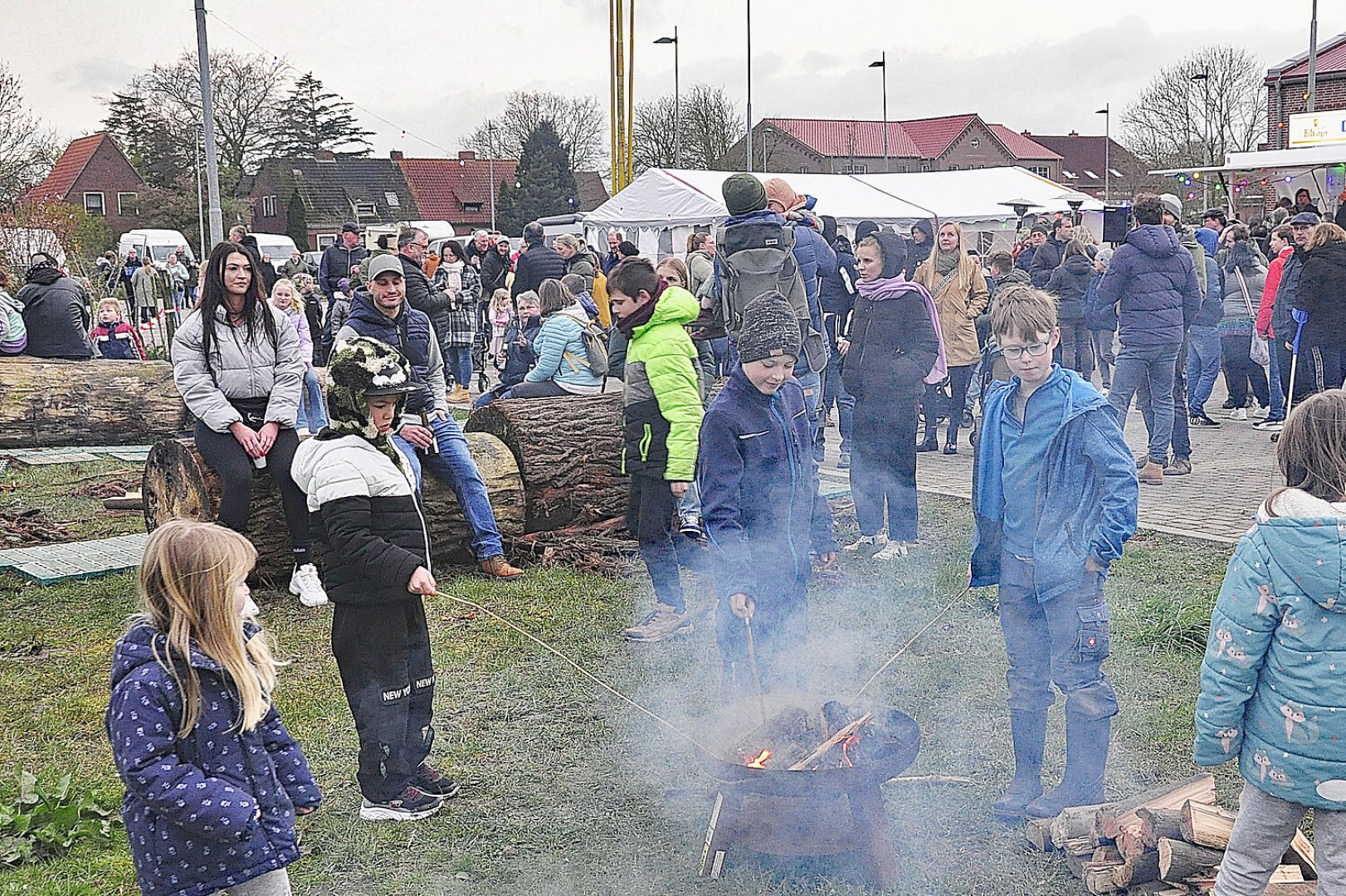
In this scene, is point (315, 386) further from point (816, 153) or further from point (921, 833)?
point (816, 153)

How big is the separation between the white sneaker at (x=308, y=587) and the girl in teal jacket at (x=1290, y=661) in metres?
4.86

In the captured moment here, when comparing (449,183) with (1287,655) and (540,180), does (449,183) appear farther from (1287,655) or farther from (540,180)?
(1287,655)

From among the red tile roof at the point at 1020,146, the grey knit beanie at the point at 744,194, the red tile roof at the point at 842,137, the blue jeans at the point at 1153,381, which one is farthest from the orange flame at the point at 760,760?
the red tile roof at the point at 1020,146

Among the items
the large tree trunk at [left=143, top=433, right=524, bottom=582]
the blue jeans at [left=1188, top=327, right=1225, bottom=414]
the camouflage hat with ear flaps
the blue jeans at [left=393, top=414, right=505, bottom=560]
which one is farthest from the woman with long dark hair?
the blue jeans at [left=1188, top=327, right=1225, bottom=414]

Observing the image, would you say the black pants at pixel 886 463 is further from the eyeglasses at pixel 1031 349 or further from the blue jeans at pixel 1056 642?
the eyeglasses at pixel 1031 349

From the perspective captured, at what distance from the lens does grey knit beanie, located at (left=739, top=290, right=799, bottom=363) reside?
420 centimetres

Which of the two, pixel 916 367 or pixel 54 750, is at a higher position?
pixel 916 367

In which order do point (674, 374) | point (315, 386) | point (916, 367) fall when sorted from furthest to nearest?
point (315, 386), point (916, 367), point (674, 374)

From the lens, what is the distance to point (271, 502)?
264 inches

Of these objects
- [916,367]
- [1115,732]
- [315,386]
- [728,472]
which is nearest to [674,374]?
[728,472]

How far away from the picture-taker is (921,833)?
3998 millimetres

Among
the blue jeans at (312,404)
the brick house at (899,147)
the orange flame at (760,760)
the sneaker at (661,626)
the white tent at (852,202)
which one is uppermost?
the brick house at (899,147)

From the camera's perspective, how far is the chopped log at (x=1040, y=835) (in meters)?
3.83

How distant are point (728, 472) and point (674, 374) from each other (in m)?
1.48
